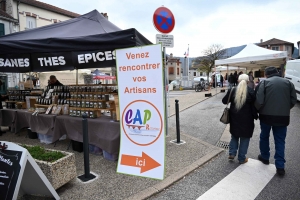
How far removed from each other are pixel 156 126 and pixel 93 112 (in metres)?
2.42

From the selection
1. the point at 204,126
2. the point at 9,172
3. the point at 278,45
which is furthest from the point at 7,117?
the point at 278,45

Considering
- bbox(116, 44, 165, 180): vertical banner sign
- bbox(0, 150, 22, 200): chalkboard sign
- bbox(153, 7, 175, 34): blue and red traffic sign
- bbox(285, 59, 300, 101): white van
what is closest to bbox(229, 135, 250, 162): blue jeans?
bbox(116, 44, 165, 180): vertical banner sign

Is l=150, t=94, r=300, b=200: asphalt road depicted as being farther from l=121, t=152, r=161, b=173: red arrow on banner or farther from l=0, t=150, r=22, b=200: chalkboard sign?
l=0, t=150, r=22, b=200: chalkboard sign

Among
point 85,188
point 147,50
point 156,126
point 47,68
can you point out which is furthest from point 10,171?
point 47,68

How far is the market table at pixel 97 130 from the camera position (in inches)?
155

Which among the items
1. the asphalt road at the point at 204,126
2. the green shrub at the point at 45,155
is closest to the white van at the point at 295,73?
the asphalt road at the point at 204,126

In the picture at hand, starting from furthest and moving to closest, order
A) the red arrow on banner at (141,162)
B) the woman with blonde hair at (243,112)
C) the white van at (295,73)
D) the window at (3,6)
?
the window at (3,6), the white van at (295,73), the woman with blonde hair at (243,112), the red arrow on banner at (141,162)

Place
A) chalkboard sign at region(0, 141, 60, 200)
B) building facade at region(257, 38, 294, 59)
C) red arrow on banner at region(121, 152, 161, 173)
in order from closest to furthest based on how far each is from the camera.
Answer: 1. chalkboard sign at region(0, 141, 60, 200)
2. red arrow on banner at region(121, 152, 161, 173)
3. building facade at region(257, 38, 294, 59)

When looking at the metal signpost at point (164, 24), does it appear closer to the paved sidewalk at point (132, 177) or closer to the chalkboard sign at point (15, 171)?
the paved sidewalk at point (132, 177)

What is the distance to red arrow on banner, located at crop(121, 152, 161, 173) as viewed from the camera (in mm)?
2545

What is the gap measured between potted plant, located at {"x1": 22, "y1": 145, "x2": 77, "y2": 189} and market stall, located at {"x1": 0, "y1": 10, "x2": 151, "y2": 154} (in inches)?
37.7

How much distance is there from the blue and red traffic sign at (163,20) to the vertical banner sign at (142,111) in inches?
81.2

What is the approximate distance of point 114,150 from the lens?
3.96 m

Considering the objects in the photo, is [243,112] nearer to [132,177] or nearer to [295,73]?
[132,177]
